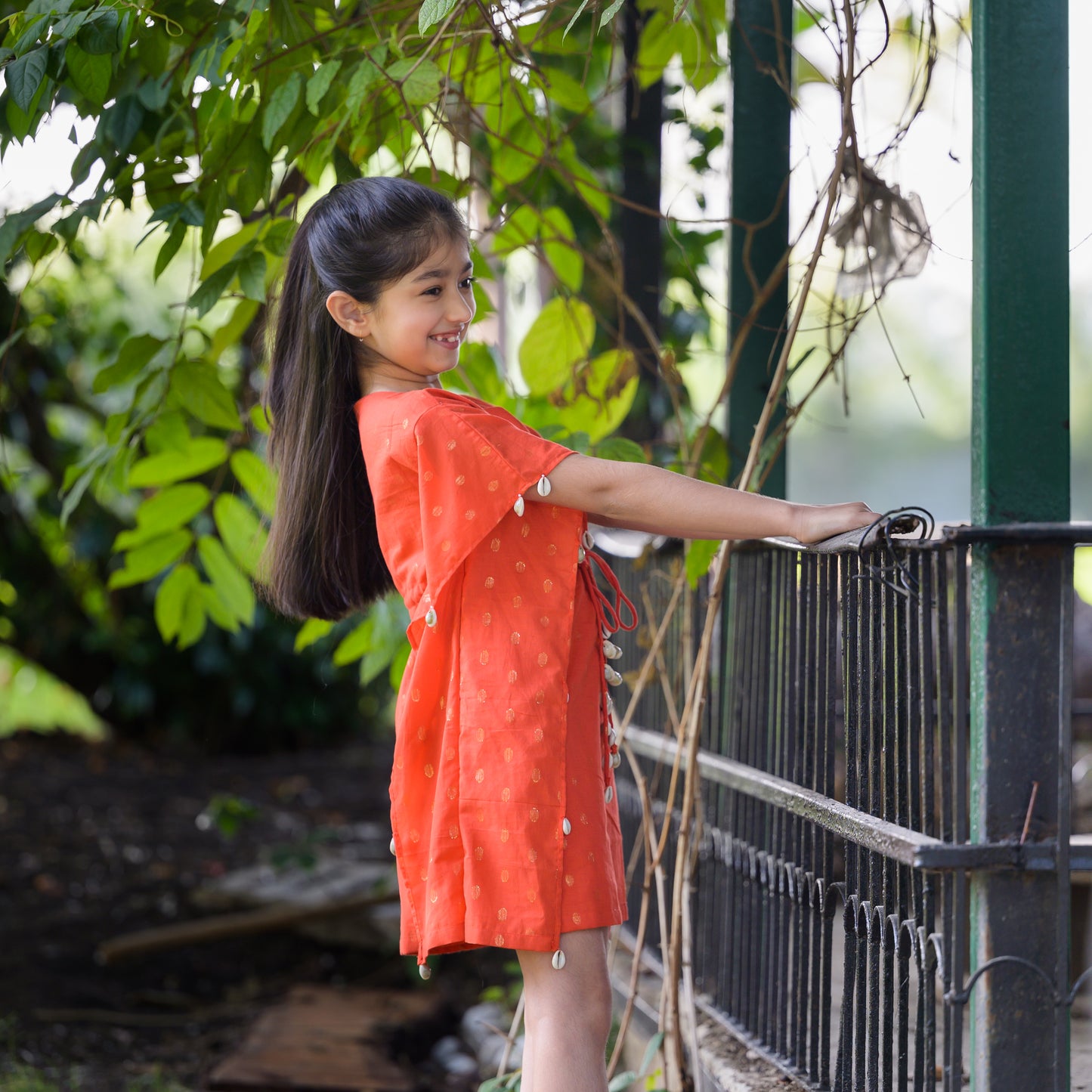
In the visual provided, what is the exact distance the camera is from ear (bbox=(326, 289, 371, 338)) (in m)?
1.81

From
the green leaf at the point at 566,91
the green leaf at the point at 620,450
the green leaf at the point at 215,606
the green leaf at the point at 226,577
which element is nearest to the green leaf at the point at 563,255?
the green leaf at the point at 566,91

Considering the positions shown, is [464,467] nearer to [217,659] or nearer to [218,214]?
[218,214]

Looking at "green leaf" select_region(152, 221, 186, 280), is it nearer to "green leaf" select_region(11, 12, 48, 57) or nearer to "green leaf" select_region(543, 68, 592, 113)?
"green leaf" select_region(11, 12, 48, 57)

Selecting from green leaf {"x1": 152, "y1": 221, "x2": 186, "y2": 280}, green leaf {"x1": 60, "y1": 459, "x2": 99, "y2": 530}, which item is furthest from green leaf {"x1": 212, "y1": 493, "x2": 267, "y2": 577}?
green leaf {"x1": 152, "y1": 221, "x2": 186, "y2": 280}

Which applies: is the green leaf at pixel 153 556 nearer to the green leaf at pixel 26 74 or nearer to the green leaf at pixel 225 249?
the green leaf at pixel 225 249

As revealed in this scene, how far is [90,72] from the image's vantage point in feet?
6.20

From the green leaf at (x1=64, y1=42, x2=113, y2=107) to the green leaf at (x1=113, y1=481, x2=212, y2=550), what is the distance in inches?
39.5

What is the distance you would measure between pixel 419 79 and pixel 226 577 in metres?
1.24

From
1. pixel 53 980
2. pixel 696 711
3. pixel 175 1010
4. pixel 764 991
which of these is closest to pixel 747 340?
pixel 696 711

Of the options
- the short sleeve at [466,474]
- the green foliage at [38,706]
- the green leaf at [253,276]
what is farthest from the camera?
the green foliage at [38,706]

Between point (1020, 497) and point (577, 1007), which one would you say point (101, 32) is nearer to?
point (1020, 497)

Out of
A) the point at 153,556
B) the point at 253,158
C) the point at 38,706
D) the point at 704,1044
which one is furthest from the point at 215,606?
the point at 38,706

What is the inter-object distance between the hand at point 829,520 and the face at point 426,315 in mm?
574

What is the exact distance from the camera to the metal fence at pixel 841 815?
159 cm
